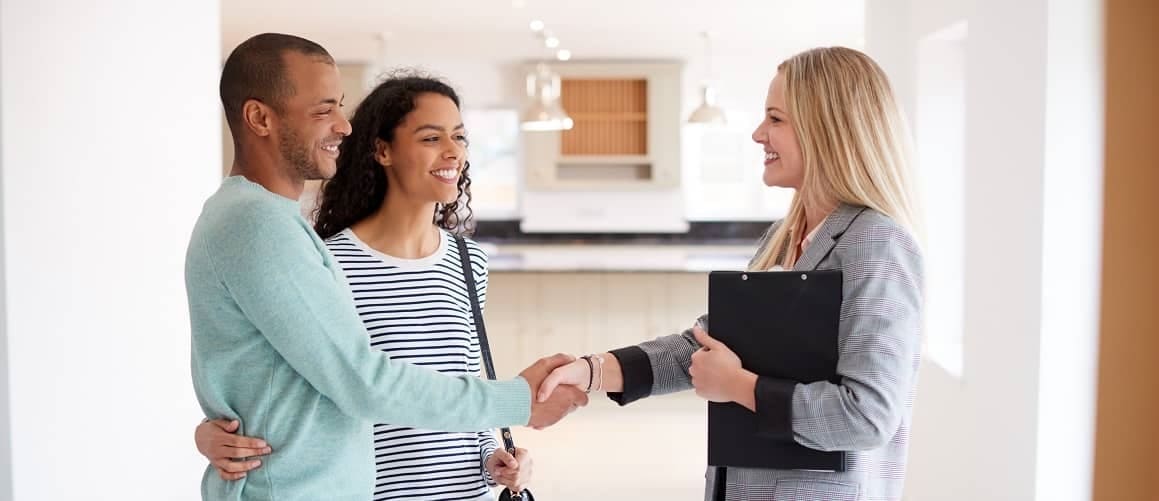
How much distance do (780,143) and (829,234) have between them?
19cm

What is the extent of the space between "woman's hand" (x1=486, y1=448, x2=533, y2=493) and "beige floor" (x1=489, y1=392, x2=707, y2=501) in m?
3.07

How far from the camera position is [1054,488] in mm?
3082

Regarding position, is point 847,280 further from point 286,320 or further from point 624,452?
point 624,452

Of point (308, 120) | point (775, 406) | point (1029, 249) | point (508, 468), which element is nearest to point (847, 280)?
point (775, 406)

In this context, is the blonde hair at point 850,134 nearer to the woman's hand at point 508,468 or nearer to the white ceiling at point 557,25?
the woman's hand at point 508,468

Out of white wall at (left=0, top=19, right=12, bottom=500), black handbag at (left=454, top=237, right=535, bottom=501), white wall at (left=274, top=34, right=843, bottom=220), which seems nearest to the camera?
black handbag at (left=454, top=237, right=535, bottom=501)

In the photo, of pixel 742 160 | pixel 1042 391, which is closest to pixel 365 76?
pixel 742 160

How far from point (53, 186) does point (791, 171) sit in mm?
2193

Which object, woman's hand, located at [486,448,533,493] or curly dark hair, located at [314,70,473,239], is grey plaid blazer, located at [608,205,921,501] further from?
curly dark hair, located at [314,70,473,239]

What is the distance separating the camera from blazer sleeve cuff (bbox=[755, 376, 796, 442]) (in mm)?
1629

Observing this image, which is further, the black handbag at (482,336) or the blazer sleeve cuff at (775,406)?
the black handbag at (482,336)

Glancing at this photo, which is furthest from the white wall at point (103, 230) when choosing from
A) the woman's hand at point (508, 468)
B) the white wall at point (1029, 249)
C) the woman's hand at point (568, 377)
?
the white wall at point (1029, 249)

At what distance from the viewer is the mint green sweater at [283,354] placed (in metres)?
1.46

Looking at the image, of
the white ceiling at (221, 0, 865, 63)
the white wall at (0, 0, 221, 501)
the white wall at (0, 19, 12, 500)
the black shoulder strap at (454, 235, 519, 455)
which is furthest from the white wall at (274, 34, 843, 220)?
the black shoulder strap at (454, 235, 519, 455)
